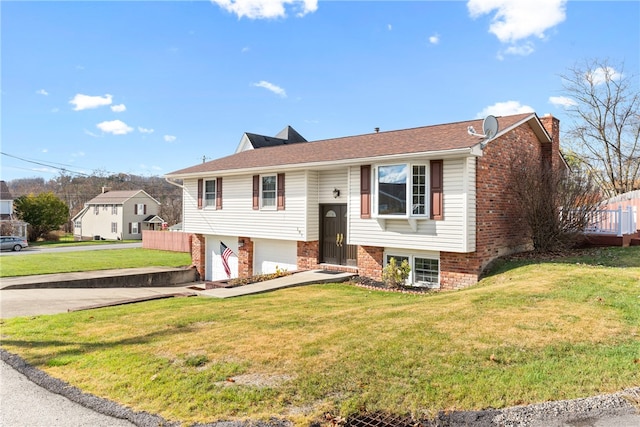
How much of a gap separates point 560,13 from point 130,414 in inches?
601

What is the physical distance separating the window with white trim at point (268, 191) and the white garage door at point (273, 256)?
159 cm

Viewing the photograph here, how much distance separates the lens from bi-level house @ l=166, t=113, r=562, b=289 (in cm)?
1093

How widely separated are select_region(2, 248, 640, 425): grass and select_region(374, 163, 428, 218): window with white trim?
351 cm

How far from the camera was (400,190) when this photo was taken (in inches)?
452

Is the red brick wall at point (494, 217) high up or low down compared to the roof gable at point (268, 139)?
down

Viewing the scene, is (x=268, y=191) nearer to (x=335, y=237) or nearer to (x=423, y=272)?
(x=335, y=237)

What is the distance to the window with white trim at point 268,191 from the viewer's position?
15.5 m

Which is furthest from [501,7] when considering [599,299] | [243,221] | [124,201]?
[124,201]

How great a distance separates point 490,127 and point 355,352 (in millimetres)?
8293

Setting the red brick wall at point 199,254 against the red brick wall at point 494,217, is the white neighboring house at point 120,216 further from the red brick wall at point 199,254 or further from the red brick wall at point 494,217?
the red brick wall at point 494,217

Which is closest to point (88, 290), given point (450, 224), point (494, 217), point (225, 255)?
point (225, 255)

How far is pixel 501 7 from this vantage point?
12156mm

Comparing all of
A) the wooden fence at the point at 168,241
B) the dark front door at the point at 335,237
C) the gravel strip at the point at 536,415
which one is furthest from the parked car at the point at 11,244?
the gravel strip at the point at 536,415

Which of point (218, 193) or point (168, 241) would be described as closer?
point (218, 193)
